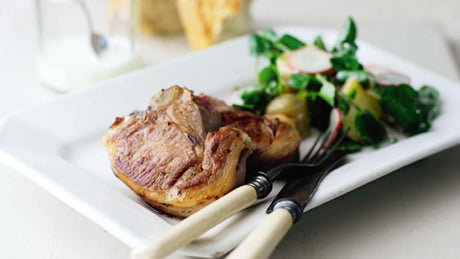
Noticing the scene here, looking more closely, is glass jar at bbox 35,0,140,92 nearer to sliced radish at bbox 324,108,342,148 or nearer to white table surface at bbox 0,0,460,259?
white table surface at bbox 0,0,460,259

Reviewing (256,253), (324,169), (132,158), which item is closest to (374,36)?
(324,169)

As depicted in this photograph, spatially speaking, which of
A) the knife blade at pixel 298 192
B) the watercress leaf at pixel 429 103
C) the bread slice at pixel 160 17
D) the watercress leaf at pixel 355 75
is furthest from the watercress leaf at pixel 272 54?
the bread slice at pixel 160 17

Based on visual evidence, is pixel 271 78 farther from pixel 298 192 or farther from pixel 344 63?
pixel 298 192

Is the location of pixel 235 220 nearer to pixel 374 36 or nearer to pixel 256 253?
pixel 256 253

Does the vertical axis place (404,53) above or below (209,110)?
below

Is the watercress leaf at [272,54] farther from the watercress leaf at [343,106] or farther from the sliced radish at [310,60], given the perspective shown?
the watercress leaf at [343,106]

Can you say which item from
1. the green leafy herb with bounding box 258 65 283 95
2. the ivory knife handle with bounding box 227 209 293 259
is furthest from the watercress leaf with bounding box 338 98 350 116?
the ivory knife handle with bounding box 227 209 293 259
